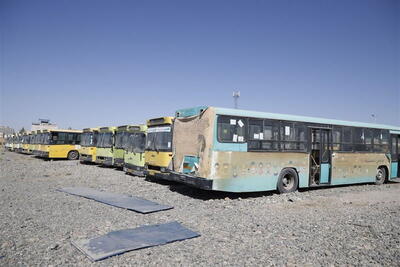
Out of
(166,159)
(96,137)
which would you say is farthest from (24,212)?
(96,137)

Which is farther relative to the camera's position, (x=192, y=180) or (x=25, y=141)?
(x=25, y=141)

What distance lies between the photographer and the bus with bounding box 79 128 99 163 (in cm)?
1994

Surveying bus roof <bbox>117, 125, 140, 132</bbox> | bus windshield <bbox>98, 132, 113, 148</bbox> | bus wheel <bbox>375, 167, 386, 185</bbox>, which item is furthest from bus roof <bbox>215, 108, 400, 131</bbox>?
bus windshield <bbox>98, 132, 113, 148</bbox>

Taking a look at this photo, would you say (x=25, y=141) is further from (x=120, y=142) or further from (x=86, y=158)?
(x=120, y=142)

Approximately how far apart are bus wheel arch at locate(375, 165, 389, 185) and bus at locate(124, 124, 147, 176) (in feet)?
38.5

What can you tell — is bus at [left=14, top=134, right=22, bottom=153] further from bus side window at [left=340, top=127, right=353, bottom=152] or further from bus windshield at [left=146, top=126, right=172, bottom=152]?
bus side window at [left=340, top=127, right=353, bottom=152]

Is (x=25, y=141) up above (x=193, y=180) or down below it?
above

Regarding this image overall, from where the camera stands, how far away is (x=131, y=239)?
494 cm

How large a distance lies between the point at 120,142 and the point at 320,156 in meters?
10.9

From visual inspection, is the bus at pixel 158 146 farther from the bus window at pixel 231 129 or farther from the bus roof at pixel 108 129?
the bus roof at pixel 108 129

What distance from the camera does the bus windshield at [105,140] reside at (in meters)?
17.9

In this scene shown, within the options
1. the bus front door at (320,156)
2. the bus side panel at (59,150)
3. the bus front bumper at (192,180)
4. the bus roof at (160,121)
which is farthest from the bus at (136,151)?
the bus side panel at (59,150)

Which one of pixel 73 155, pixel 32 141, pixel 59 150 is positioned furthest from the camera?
pixel 32 141

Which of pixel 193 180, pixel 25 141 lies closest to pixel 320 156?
pixel 193 180
